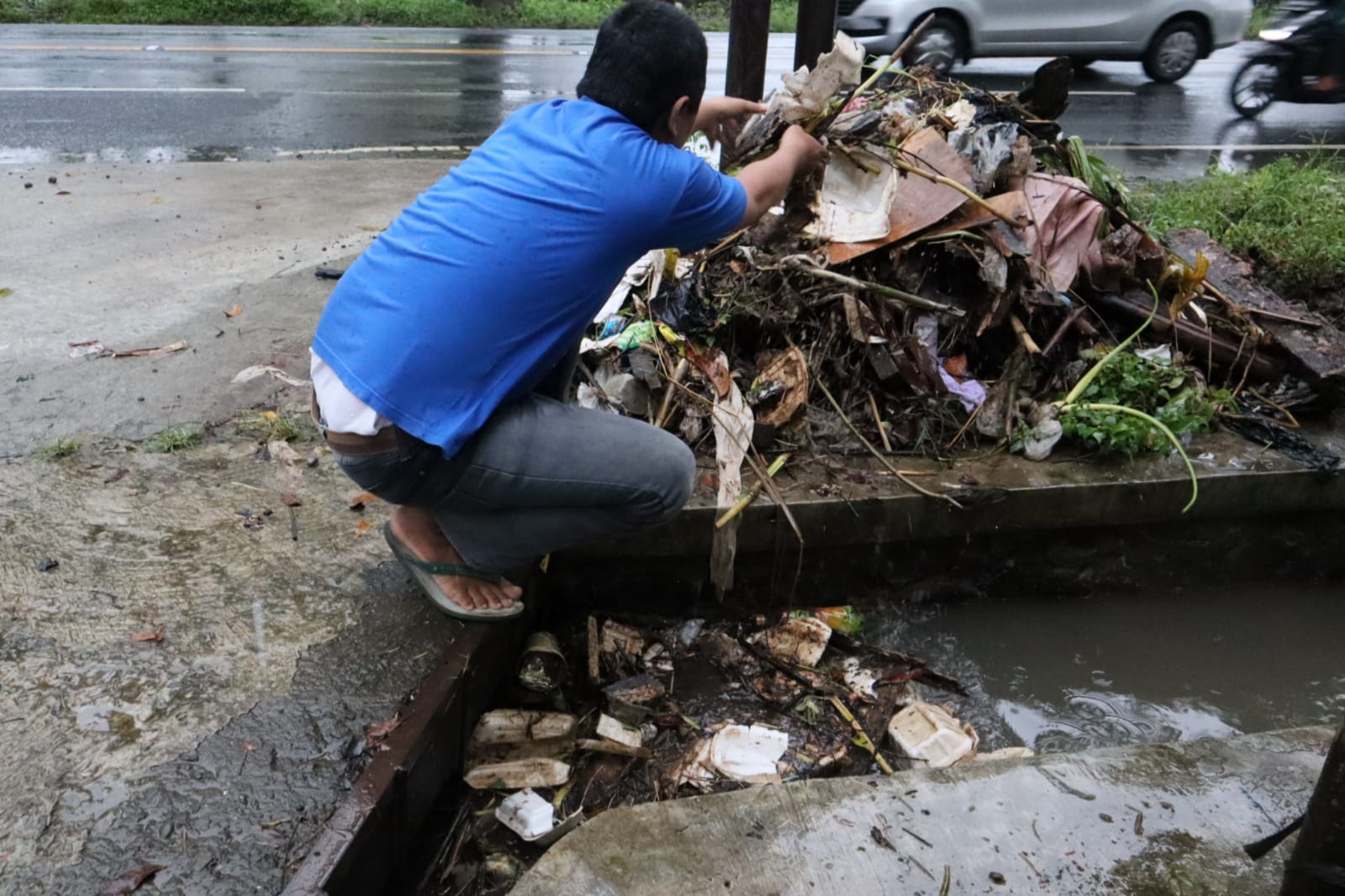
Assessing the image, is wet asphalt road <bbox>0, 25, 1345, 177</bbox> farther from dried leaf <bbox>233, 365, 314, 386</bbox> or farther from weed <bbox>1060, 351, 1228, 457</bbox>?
weed <bbox>1060, 351, 1228, 457</bbox>

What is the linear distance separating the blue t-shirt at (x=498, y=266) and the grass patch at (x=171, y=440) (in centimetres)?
131

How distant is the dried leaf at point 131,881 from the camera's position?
171cm

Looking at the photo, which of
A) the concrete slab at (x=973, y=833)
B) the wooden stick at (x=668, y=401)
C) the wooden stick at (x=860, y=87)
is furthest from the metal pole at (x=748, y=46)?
the concrete slab at (x=973, y=833)

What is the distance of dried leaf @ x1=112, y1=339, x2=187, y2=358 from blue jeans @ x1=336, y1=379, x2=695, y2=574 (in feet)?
6.66

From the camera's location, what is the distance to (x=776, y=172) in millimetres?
2352

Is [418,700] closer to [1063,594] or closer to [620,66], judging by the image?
[620,66]

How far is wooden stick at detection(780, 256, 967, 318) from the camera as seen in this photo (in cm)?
308

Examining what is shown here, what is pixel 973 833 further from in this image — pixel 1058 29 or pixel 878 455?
pixel 1058 29

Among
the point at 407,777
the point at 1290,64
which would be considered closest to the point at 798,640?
the point at 407,777

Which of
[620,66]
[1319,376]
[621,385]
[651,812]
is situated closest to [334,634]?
[651,812]

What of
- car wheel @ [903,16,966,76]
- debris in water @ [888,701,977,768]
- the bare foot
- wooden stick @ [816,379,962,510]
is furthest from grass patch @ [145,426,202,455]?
car wheel @ [903,16,966,76]

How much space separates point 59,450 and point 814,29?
313 centimetres

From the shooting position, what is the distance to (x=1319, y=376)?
3.27 m

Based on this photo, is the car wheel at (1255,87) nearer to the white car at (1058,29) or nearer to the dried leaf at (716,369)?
the white car at (1058,29)
